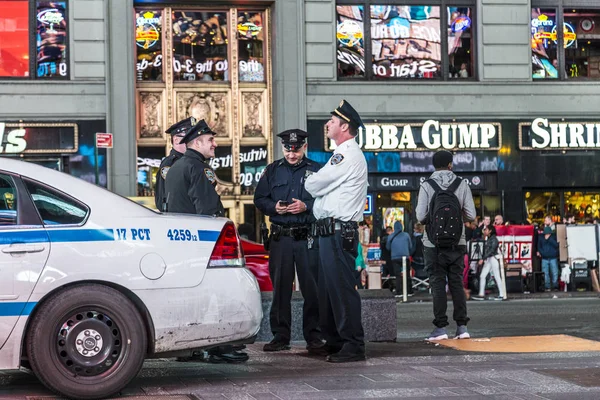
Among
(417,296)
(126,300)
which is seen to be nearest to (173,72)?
(417,296)

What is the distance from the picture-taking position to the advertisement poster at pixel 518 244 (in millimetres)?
23266

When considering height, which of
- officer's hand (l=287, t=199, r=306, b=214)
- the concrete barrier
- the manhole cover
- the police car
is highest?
officer's hand (l=287, t=199, r=306, b=214)

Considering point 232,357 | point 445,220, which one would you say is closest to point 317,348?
point 232,357

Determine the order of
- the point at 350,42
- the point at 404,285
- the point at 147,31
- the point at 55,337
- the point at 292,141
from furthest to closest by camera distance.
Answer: the point at 350,42, the point at 147,31, the point at 404,285, the point at 292,141, the point at 55,337

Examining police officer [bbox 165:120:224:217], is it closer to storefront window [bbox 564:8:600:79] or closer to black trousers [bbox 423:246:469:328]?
black trousers [bbox 423:246:469:328]

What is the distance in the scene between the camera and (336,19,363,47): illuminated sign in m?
24.6

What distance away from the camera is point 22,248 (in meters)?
6.68

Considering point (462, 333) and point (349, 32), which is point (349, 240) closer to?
point (462, 333)

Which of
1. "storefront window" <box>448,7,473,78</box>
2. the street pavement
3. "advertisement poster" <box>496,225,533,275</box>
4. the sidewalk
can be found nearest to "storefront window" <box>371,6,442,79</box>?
"storefront window" <box>448,7,473,78</box>

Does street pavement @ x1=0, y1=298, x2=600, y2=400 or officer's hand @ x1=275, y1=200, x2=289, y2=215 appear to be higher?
officer's hand @ x1=275, y1=200, x2=289, y2=215

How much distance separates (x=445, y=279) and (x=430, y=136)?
14.2m

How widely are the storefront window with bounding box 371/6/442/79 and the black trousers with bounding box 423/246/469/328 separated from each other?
1440 cm

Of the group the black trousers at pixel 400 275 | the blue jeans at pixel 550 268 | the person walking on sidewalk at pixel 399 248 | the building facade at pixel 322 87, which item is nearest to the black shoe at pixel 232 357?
the person walking on sidewalk at pixel 399 248

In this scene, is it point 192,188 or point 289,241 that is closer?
point 192,188
